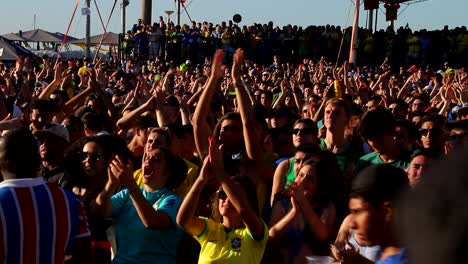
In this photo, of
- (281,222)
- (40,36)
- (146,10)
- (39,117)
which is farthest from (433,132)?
(40,36)

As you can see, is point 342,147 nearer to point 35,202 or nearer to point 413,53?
point 35,202

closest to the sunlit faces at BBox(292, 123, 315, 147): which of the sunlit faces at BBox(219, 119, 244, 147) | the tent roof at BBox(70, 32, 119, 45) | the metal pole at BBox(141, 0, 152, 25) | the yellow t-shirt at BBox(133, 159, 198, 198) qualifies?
the sunlit faces at BBox(219, 119, 244, 147)

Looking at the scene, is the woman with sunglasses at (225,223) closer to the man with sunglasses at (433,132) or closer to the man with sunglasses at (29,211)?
the man with sunglasses at (29,211)

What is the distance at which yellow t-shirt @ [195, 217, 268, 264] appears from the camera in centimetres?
414

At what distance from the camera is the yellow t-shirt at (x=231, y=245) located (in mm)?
4141

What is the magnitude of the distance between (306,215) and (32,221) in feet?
4.55

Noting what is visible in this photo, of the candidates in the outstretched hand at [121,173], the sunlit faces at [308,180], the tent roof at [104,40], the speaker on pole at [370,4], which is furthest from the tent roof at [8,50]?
the sunlit faces at [308,180]

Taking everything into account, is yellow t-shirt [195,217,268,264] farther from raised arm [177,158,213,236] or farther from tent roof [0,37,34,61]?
tent roof [0,37,34,61]

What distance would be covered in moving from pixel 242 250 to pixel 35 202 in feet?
4.03

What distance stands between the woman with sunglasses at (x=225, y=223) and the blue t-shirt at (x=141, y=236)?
0.74ft

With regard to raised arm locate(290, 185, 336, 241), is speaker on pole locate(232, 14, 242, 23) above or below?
above

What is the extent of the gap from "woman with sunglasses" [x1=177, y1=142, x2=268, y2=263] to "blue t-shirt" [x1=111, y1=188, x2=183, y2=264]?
0.74 feet

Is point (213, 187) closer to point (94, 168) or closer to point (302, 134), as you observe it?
point (94, 168)

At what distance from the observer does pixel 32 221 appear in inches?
131
